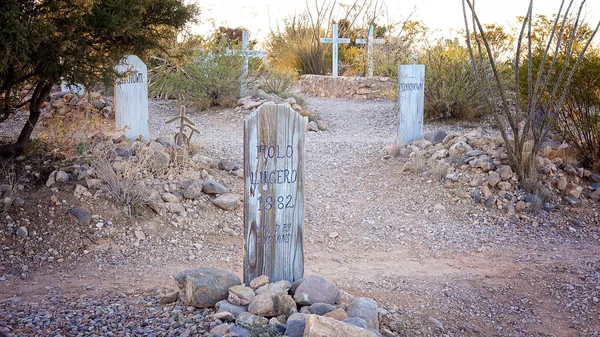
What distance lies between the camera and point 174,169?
26.1 feet

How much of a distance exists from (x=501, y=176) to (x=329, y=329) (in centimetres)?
574

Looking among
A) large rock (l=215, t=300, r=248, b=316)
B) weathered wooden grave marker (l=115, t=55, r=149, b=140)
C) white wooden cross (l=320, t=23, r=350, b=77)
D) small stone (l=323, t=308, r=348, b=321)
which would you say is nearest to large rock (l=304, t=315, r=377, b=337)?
small stone (l=323, t=308, r=348, b=321)

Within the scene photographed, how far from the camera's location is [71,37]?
6.77 metres

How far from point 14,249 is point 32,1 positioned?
2.52 meters

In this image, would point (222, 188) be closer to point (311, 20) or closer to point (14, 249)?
point (14, 249)

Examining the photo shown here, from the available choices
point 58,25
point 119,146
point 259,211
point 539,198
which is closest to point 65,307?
point 259,211

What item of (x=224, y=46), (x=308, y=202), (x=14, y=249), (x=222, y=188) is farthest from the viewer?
(x=224, y=46)

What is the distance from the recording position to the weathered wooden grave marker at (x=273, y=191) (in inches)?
169

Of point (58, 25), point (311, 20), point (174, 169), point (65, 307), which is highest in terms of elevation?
point (311, 20)

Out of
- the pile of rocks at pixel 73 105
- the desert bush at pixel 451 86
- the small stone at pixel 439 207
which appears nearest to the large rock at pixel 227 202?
the small stone at pixel 439 207

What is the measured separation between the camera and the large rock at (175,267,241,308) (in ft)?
13.9

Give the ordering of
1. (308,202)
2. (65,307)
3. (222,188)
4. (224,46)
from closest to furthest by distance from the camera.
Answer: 1. (65,307)
2. (222,188)
3. (308,202)
4. (224,46)

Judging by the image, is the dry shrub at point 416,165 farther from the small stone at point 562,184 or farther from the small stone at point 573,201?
the small stone at point 573,201

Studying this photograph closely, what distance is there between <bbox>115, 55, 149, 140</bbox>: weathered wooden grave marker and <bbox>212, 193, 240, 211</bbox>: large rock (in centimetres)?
276
